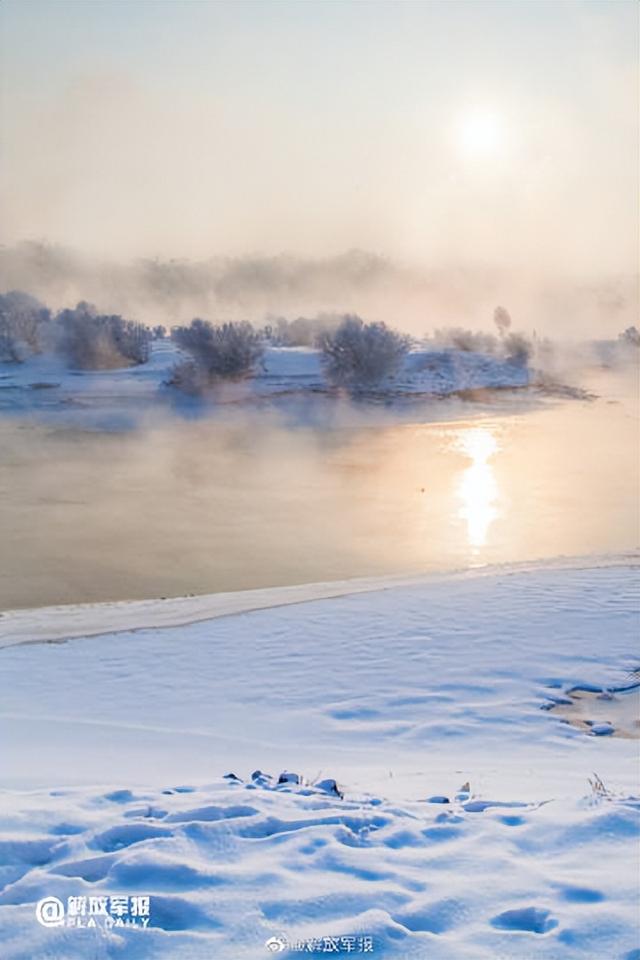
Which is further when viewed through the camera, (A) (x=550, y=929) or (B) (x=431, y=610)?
(B) (x=431, y=610)

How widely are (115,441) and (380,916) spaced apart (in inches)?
880

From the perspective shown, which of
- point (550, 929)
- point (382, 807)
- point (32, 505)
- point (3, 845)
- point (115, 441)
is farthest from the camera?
point (115, 441)

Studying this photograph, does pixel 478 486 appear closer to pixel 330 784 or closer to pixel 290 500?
pixel 290 500

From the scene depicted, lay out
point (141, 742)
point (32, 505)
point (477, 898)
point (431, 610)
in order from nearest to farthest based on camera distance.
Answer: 1. point (477, 898)
2. point (141, 742)
3. point (431, 610)
4. point (32, 505)

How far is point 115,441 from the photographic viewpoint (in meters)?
24.4

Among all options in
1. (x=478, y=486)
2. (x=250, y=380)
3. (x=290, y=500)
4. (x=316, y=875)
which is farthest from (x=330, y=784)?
(x=250, y=380)

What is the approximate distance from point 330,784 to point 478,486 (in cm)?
1487

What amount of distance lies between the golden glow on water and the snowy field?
17.9 ft

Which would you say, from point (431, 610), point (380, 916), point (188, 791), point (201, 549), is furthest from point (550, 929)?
point (201, 549)

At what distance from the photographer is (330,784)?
443 centimetres

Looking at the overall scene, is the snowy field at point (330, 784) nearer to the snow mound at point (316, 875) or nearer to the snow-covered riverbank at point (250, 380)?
the snow mound at point (316, 875)

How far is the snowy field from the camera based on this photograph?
290 cm

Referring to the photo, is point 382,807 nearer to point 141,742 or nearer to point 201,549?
point 141,742

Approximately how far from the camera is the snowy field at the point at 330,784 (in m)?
2.90
